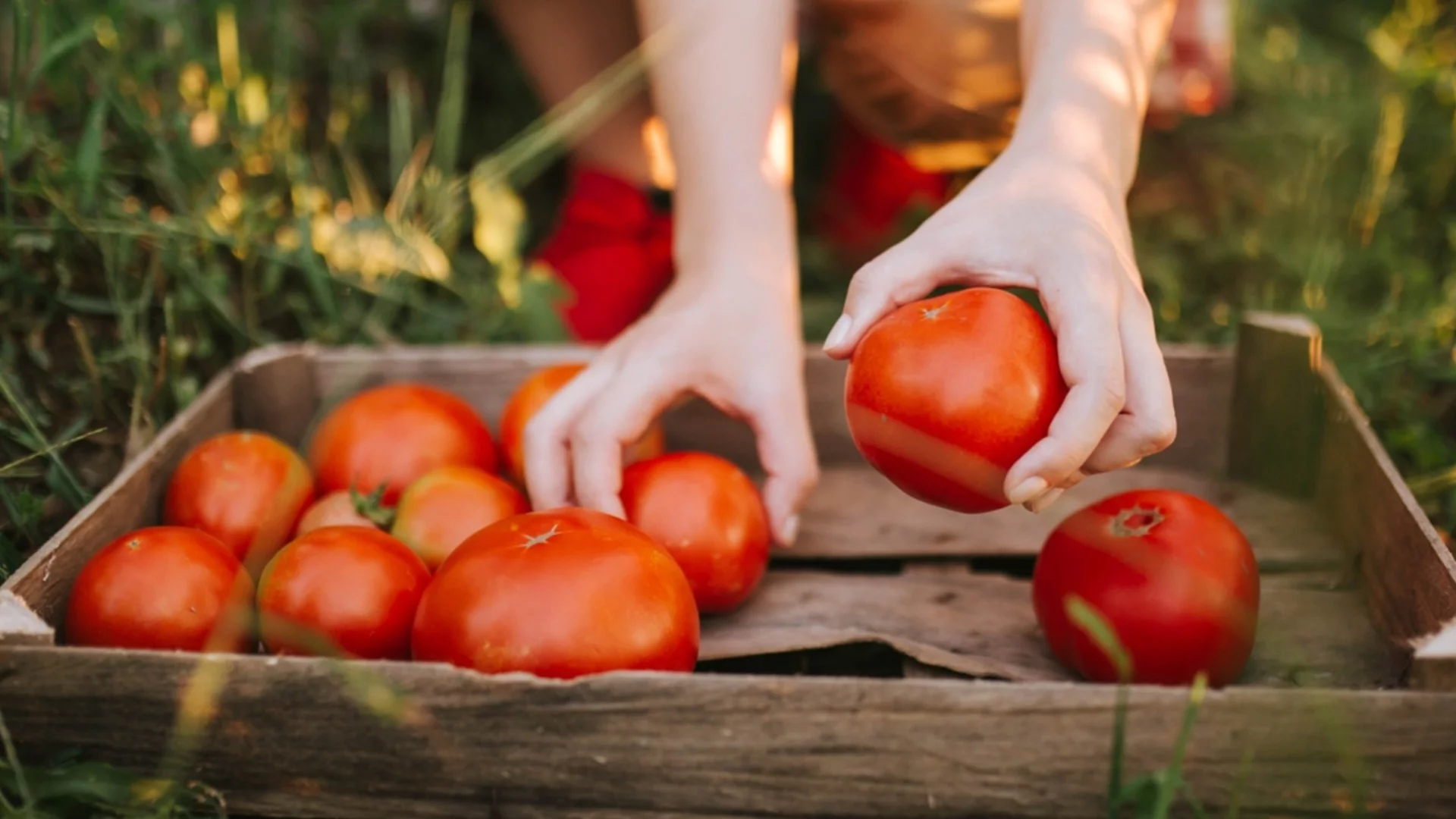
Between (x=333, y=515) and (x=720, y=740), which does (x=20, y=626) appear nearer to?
(x=333, y=515)

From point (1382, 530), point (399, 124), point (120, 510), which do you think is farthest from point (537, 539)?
point (399, 124)

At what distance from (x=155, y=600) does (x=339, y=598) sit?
0.61 ft

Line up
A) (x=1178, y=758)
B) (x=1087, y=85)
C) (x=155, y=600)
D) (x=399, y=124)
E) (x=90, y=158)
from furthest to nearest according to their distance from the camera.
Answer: (x=399, y=124) → (x=90, y=158) → (x=1087, y=85) → (x=155, y=600) → (x=1178, y=758)

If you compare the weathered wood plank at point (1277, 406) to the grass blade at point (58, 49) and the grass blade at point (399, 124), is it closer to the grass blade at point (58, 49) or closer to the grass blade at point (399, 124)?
the grass blade at point (399, 124)

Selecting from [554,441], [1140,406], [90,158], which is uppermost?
[90,158]

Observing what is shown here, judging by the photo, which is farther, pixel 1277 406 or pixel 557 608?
pixel 1277 406

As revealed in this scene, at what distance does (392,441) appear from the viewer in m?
1.51

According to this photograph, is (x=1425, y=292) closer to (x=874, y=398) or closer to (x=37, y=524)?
(x=874, y=398)

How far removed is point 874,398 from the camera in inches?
43.6

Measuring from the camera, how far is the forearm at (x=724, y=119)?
5.16 feet

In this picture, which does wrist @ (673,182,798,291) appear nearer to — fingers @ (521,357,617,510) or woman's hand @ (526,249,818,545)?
woman's hand @ (526,249,818,545)

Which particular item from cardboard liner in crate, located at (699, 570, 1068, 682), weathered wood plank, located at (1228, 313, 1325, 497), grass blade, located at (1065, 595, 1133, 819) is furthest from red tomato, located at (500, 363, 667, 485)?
weathered wood plank, located at (1228, 313, 1325, 497)

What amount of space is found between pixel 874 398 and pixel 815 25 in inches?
54.6

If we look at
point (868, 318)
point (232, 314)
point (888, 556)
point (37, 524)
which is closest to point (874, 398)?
point (868, 318)
